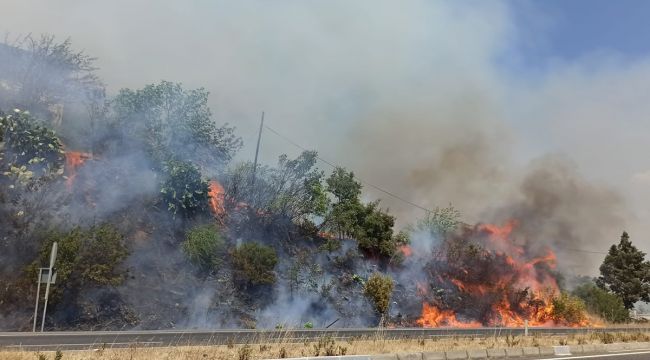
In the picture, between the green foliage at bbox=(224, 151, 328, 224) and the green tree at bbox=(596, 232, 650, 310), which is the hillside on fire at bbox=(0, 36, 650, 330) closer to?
the green foliage at bbox=(224, 151, 328, 224)

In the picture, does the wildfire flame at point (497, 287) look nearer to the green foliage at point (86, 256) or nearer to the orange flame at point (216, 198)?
the orange flame at point (216, 198)

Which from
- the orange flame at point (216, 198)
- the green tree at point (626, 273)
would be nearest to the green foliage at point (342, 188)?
the orange flame at point (216, 198)

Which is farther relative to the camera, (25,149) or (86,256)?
(25,149)

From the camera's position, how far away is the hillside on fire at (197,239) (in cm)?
2522

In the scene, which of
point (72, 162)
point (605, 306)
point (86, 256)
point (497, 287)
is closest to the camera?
point (86, 256)

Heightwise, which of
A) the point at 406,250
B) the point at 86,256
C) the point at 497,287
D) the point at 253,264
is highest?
the point at 406,250

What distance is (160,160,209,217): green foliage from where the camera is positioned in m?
33.6

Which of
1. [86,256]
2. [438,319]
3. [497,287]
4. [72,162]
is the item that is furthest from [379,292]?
[72,162]

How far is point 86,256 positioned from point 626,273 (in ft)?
202

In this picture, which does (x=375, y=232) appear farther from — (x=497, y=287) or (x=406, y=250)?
(x=497, y=287)

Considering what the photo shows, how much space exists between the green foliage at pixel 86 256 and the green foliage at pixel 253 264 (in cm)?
842

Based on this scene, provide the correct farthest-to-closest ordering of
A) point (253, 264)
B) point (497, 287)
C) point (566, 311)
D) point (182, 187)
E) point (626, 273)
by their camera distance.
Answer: point (626, 273) < point (497, 287) < point (566, 311) < point (182, 187) < point (253, 264)

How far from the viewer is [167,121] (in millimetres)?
38094

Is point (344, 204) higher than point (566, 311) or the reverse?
higher
